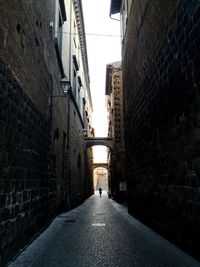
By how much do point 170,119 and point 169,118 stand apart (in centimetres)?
A: 6

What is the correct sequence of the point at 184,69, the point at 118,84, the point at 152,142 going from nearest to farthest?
the point at 184,69, the point at 152,142, the point at 118,84

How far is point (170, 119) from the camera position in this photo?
495 centimetres

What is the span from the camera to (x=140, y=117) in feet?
25.6

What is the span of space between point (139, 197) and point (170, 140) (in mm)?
3531

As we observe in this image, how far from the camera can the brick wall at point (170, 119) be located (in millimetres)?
3873

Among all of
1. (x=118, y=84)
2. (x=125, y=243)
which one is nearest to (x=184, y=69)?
(x=125, y=243)

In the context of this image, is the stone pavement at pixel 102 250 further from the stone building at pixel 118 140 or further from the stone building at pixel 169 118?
the stone building at pixel 118 140

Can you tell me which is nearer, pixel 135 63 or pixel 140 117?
pixel 140 117

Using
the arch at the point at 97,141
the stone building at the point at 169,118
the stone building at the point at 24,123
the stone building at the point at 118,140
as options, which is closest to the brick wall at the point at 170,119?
the stone building at the point at 169,118

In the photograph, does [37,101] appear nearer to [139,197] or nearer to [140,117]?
[140,117]

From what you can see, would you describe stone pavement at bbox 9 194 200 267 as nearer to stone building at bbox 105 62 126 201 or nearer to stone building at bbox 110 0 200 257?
stone building at bbox 110 0 200 257

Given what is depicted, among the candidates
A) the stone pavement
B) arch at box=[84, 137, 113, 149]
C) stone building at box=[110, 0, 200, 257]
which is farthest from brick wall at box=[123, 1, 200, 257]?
arch at box=[84, 137, 113, 149]

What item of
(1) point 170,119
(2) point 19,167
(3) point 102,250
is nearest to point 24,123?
(2) point 19,167

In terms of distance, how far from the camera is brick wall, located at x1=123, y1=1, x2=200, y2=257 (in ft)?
12.7
